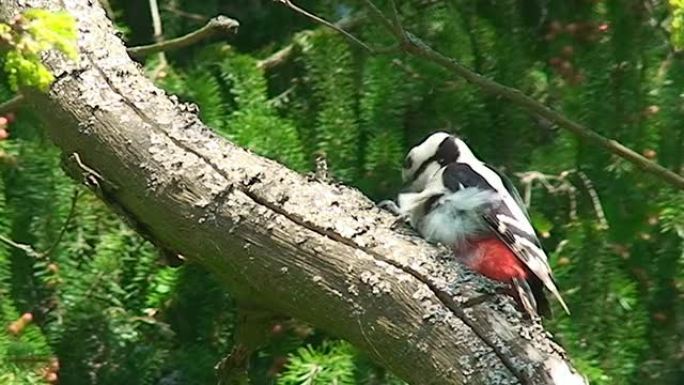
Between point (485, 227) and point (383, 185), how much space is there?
389mm

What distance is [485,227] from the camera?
212cm

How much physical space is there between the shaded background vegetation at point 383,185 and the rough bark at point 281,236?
44cm

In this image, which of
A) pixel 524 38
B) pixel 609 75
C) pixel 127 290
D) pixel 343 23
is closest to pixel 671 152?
pixel 609 75

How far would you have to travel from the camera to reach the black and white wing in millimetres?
2094

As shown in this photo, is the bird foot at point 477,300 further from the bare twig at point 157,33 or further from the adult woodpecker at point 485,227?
the bare twig at point 157,33

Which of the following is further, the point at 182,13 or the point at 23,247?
the point at 182,13

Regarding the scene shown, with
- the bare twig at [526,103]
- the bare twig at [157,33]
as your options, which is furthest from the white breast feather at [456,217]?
the bare twig at [157,33]

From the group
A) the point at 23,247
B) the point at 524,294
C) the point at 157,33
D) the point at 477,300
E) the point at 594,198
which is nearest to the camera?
the point at 477,300

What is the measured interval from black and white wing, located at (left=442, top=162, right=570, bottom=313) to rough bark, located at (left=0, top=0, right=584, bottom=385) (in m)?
0.44

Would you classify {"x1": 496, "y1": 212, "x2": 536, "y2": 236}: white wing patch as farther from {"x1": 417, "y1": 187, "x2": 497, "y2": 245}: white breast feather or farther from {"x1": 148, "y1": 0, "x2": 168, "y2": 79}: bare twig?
{"x1": 148, "y1": 0, "x2": 168, "y2": 79}: bare twig

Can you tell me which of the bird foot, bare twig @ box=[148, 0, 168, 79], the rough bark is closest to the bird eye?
bare twig @ box=[148, 0, 168, 79]

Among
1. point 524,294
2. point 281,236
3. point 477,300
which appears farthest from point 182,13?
point 477,300

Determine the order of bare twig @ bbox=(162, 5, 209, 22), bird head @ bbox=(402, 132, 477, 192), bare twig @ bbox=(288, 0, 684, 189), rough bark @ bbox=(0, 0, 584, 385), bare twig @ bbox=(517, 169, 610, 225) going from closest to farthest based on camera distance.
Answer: rough bark @ bbox=(0, 0, 584, 385), bare twig @ bbox=(288, 0, 684, 189), bird head @ bbox=(402, 132, 477, 192), bare twig @ bbox=(517, 169, 610, 225), bare twig @ bbox=(162, 5, 209, 22)

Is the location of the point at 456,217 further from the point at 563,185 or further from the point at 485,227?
the point at 563,185
